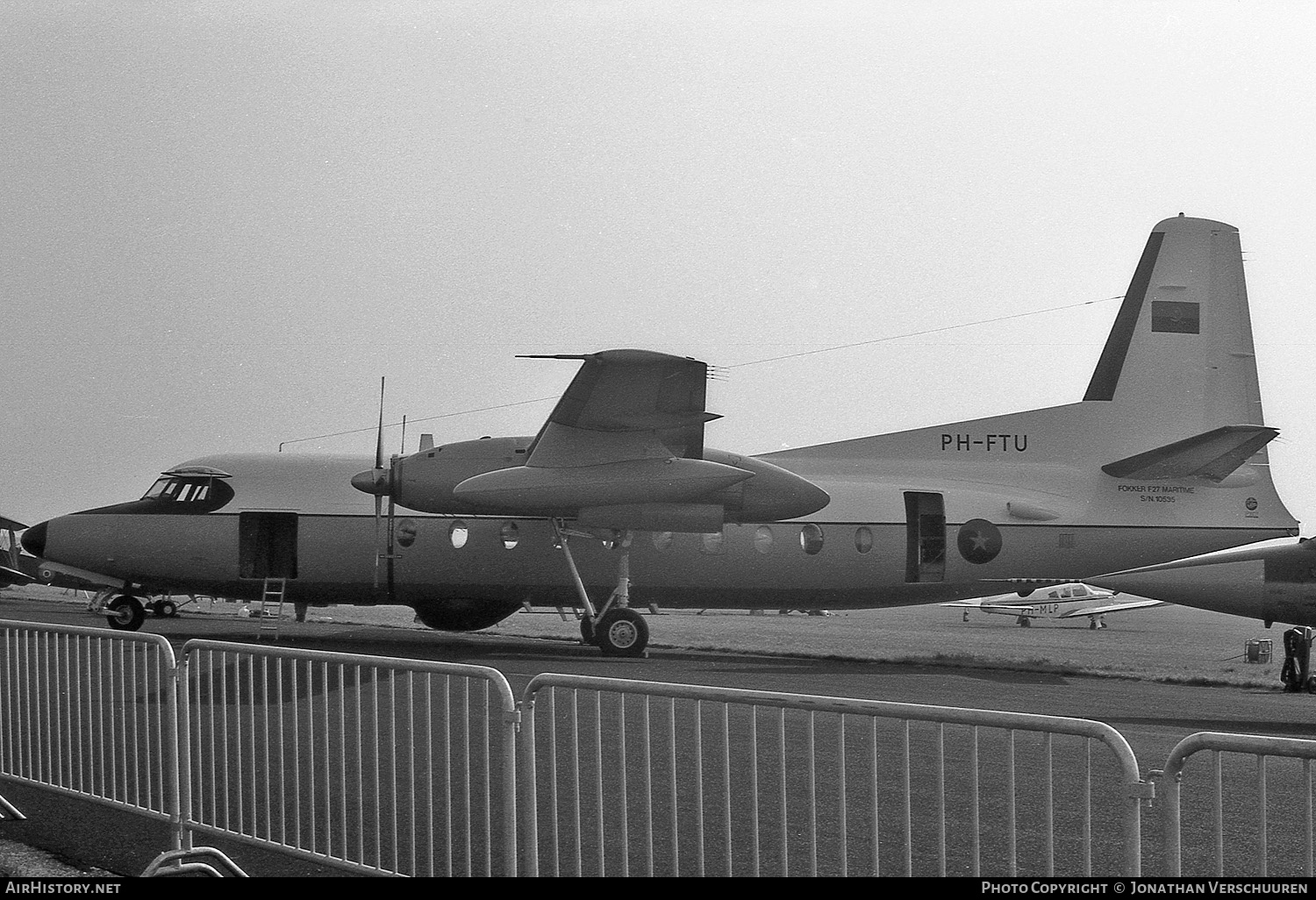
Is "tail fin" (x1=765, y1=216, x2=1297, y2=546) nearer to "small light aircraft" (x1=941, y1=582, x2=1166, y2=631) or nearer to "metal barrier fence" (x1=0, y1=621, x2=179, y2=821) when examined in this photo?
"metal barrier fence" (x1=0, y1=621, x2=179, y2=821)

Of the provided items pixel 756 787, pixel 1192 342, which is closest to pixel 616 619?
pixel 1192 342

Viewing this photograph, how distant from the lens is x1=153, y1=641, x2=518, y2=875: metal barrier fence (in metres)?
5.79

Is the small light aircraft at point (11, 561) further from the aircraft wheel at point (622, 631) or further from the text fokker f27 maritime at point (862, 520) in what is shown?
the aircraft wheel at point (622, 631)

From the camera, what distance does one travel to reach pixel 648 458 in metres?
17.8

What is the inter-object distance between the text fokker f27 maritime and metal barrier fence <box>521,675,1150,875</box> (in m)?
13.1

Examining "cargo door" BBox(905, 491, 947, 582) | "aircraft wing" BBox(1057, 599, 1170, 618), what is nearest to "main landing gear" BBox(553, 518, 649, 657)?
"cargo door" BBox(905, 491, 947, 582)

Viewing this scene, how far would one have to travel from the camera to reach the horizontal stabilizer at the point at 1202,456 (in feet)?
61.0

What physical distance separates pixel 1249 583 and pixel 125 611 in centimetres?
1733

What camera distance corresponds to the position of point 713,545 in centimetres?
2006

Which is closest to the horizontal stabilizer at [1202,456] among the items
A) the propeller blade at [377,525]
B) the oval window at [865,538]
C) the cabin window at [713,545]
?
the oval window at [865,538]

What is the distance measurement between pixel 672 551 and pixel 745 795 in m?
14.9

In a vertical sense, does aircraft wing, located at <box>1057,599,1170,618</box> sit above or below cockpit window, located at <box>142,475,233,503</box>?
below

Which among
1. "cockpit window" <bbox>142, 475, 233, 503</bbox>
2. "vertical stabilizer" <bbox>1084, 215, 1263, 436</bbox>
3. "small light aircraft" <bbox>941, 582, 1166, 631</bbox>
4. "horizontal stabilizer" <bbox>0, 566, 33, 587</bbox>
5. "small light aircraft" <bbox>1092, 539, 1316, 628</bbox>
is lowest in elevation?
"small light aircraft" <bbox>941, 582, 1166, 631</bbox>
